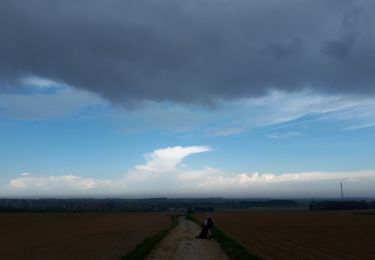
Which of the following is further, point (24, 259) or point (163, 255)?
point (24, 259)

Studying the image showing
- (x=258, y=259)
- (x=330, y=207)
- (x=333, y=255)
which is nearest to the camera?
(x=258, y=259)

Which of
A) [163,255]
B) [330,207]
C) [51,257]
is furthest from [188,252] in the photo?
[330,207]

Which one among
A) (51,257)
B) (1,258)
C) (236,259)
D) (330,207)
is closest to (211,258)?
(236,259)

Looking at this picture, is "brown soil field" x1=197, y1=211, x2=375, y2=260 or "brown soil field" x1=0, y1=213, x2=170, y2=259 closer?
"brown soil field" x1=197, y1=211, x2=375, y2=260

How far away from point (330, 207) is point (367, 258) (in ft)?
550

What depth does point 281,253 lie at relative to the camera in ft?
83.1

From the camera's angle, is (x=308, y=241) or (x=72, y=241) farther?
(x=72, y=241)

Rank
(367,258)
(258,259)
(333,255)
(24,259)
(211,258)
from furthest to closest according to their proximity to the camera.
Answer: (24,259), (333,255), (367,258), (211,258), (258,259)

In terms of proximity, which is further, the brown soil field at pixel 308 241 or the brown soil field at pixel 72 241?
the brown soil field at pixel 72 241

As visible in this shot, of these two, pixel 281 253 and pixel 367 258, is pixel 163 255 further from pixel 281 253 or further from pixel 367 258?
pixel 367 258

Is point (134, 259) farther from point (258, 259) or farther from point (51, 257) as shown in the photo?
point (51, 257)

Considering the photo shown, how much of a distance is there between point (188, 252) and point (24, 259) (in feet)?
30.3

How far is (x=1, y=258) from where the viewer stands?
26.7m

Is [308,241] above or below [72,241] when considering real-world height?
below
